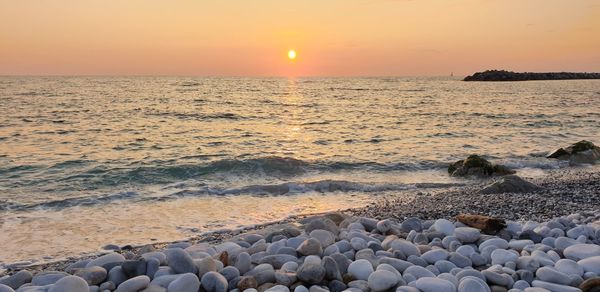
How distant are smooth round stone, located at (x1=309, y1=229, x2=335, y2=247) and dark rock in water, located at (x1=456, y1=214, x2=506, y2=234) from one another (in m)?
1.42

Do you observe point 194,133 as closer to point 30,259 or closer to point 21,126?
point 21,126

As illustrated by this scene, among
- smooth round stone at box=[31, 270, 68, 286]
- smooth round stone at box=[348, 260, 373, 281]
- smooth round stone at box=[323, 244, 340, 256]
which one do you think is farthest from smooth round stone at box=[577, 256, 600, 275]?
smooth round stone at box=[31, 270, 68, 286]

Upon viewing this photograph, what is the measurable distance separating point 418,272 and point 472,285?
0.43 meters

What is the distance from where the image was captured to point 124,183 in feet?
30.9

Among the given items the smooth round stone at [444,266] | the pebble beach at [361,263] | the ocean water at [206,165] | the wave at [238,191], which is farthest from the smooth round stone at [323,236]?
the wave at [238,191]

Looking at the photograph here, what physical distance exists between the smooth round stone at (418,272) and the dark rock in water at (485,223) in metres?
1.39

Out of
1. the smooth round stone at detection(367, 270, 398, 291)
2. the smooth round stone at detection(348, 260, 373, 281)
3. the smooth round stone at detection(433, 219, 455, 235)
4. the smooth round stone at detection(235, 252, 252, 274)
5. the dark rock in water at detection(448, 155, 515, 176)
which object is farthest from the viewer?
the dark rock in water at detection(448, 155, 515, 176)

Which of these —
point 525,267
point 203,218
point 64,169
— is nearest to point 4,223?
point 203,218

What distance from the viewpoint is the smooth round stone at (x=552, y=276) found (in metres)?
3.40

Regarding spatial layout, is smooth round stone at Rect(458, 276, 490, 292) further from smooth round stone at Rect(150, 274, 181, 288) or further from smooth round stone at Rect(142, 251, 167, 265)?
smooth round stone at Rect(142, 251, 167, 265)

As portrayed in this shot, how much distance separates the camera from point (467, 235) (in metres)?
4.39

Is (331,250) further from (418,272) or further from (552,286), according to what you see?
(552,286)

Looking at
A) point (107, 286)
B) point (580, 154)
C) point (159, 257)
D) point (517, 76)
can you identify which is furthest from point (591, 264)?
point (517, 76)

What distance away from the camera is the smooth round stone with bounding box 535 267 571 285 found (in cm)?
340
